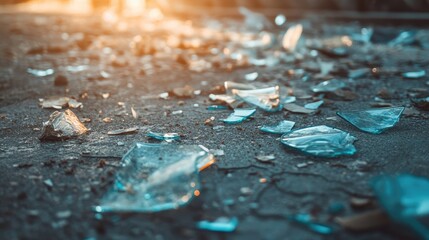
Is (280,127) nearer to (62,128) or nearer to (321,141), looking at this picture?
(321,141)

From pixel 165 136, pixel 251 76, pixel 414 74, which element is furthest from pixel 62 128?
pixel 414 74

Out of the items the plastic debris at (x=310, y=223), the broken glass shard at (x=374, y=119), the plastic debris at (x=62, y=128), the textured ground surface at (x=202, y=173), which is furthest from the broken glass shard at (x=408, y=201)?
the plastic debris at (x=62, y=128)

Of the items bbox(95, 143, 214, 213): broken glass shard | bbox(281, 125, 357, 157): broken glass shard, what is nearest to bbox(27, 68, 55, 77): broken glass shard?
bbox(95, 143, 214, 213): broken glass shard

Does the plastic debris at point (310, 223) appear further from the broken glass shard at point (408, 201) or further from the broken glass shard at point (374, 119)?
the broken glass shard at point (374, 119)

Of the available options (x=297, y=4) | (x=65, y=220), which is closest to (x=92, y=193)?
(x=65, y=220)

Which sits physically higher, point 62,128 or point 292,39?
point 292,39
